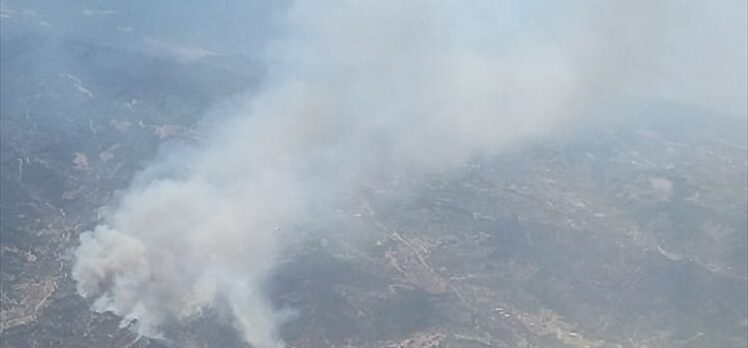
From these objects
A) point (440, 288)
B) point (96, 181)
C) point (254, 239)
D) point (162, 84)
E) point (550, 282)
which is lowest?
point (550, 282)

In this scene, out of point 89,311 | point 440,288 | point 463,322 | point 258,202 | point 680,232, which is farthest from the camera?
point 680,232

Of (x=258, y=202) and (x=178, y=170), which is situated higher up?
(x=178, y=170)

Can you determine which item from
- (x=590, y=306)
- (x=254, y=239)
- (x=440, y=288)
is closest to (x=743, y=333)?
(x=590, y=306)

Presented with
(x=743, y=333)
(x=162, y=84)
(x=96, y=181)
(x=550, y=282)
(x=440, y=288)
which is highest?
(x=162, y=84)

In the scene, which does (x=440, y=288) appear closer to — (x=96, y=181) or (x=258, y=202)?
(x=258, y=202)

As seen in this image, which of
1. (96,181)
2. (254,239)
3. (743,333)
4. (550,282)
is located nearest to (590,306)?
(550,282)

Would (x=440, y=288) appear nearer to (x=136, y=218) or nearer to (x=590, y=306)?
(x=590, y=306)

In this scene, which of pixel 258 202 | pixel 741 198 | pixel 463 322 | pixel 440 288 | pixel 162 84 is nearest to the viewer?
pixel 463 322

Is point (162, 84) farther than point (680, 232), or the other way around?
point (162, 84)

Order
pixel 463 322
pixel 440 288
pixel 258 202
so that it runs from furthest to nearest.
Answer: pixel 258 202
pixel 440 288
pixel 463 322
